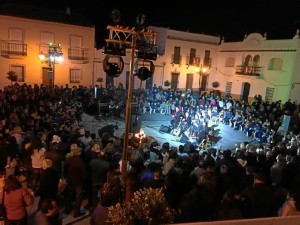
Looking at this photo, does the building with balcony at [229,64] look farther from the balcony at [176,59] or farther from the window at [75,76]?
the window at [75,76]

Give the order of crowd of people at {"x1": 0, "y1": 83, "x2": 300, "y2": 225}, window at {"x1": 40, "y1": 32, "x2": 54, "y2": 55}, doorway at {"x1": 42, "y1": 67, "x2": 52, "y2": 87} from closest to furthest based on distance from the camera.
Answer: crowd of people at {"x1": 0, "y1": 83, "x2": 300, "y2": 225}
window at {"x1": 40, "y1": 32, "x2": 54, "y2": 55}
doorway at {"x1": 42, "y1": 67, "x2": 52, "y2": 87}

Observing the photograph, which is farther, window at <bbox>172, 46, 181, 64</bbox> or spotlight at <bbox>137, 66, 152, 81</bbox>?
window at <bbox>172, 46, 181, 64</bbox>

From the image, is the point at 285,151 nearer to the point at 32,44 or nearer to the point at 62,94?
the point at 62,94

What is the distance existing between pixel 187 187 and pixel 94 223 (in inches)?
87.2

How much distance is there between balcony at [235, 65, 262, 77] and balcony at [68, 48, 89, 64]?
48.8 feet

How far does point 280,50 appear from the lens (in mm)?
25906

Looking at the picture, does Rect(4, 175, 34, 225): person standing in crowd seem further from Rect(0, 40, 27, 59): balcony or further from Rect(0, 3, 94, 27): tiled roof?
Rect(0, 3, 94, 27): tiled roof

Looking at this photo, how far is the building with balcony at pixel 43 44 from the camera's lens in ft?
77.3

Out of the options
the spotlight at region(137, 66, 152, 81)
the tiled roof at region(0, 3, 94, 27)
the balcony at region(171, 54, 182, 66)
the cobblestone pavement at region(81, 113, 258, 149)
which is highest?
the tiled roof at region(0, 3, 94, 27)

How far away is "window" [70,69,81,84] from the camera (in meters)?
Answer: 26.7

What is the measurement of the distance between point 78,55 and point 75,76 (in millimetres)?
1869

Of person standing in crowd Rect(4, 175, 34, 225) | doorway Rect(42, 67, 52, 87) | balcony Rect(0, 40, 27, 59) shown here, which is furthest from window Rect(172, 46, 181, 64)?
person standing in crowd Rect(4, 175, 34, 225)

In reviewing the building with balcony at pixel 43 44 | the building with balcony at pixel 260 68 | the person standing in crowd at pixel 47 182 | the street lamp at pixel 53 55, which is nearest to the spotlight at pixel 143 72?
the person standing in crowd at pixel 47 182

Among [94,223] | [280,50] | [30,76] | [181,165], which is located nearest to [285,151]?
[181,165]
